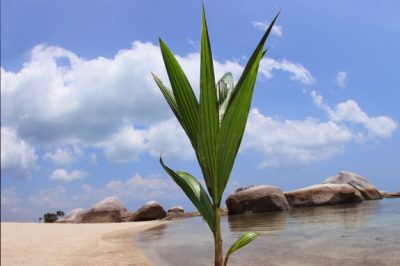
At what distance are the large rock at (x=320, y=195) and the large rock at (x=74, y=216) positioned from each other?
390 inches

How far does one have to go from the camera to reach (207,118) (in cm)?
170

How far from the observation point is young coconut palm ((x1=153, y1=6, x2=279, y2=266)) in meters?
1.69

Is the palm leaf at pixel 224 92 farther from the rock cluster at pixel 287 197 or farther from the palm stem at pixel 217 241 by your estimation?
the rock cluster at pixel 287 197

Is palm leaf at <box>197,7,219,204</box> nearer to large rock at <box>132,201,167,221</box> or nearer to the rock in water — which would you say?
large rock at <box>132,201,167,221</box>

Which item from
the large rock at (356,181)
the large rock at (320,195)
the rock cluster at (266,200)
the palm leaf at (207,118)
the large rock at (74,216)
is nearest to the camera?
the palm leaf at (207,118)

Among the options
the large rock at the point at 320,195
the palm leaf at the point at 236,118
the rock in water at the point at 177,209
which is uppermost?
the palm leaf at the point at 236,118

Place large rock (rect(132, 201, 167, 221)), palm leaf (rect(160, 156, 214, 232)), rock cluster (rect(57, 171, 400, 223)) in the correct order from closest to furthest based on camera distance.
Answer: palm leaf (rect(160, 156, 214, 232)) < rock cluster (rect(57, 171, 400, 223)) < large rock (rect(132, 201, 167, 221))

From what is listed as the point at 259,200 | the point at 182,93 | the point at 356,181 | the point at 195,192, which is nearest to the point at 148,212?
the point at 259,200

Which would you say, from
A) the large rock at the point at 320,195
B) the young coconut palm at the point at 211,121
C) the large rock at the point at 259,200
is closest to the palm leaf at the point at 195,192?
the young coconut palm at the point at 211,121

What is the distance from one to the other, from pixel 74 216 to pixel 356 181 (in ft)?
45.3

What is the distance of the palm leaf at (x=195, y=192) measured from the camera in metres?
1.83

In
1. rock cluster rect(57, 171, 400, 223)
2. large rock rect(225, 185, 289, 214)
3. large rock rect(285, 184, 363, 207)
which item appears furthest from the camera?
large rock rect(285, 184, 363, 207)

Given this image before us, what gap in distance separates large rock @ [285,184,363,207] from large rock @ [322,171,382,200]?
1412 millimetres

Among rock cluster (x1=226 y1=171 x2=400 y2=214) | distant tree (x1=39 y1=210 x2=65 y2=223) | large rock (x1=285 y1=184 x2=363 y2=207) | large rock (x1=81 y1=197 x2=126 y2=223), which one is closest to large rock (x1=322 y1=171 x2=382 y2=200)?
rock cluster (x1=226 y1=171 x2=400 y2=214)
